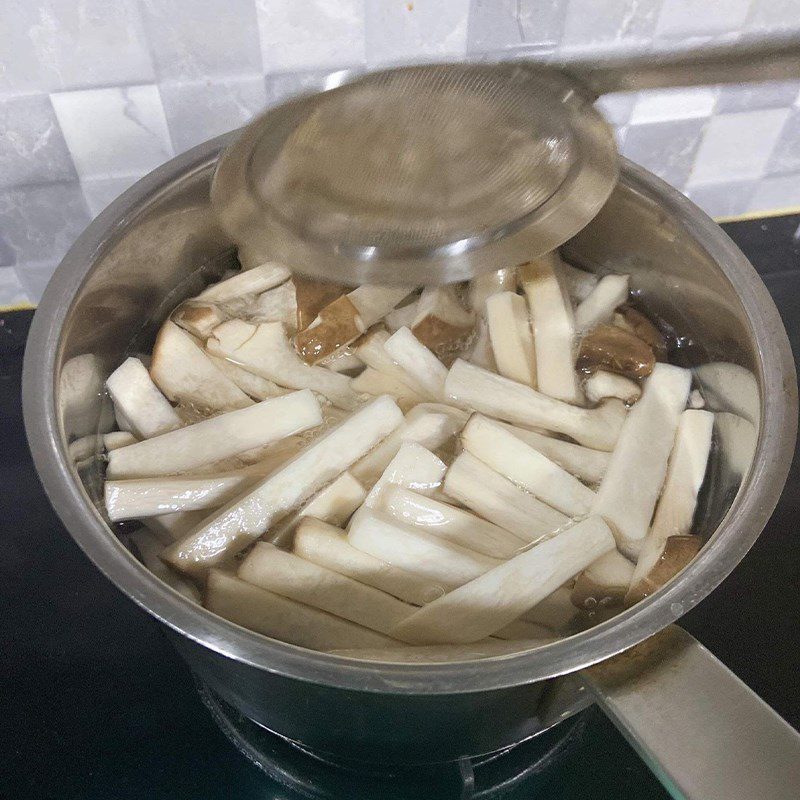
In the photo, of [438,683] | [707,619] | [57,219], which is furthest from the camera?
[57,219]

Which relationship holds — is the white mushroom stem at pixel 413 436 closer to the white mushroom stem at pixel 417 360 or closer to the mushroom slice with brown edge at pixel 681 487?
the white mushroom stem at pixel 417 360

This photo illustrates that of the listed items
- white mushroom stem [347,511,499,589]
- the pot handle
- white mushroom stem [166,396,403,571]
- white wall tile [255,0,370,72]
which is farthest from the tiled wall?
the pot handle

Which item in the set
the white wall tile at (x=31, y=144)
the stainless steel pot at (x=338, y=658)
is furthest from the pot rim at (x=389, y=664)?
the white wall tile at (x=31, y=144)

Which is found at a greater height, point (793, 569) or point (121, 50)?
point (121, 50)

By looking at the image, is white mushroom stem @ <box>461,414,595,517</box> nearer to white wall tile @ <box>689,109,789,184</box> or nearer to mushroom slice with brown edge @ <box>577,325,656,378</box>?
mushroom slice with brown edge @ <box>577,325,656,378</box>

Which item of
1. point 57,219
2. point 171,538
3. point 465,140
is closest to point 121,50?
point 57,219

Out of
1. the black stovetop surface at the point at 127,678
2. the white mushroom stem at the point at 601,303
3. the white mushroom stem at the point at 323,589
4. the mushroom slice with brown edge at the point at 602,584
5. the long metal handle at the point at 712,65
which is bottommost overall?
the black stovetop surface at the point at 127,678

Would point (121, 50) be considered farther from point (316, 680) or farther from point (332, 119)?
point (316, 680)
